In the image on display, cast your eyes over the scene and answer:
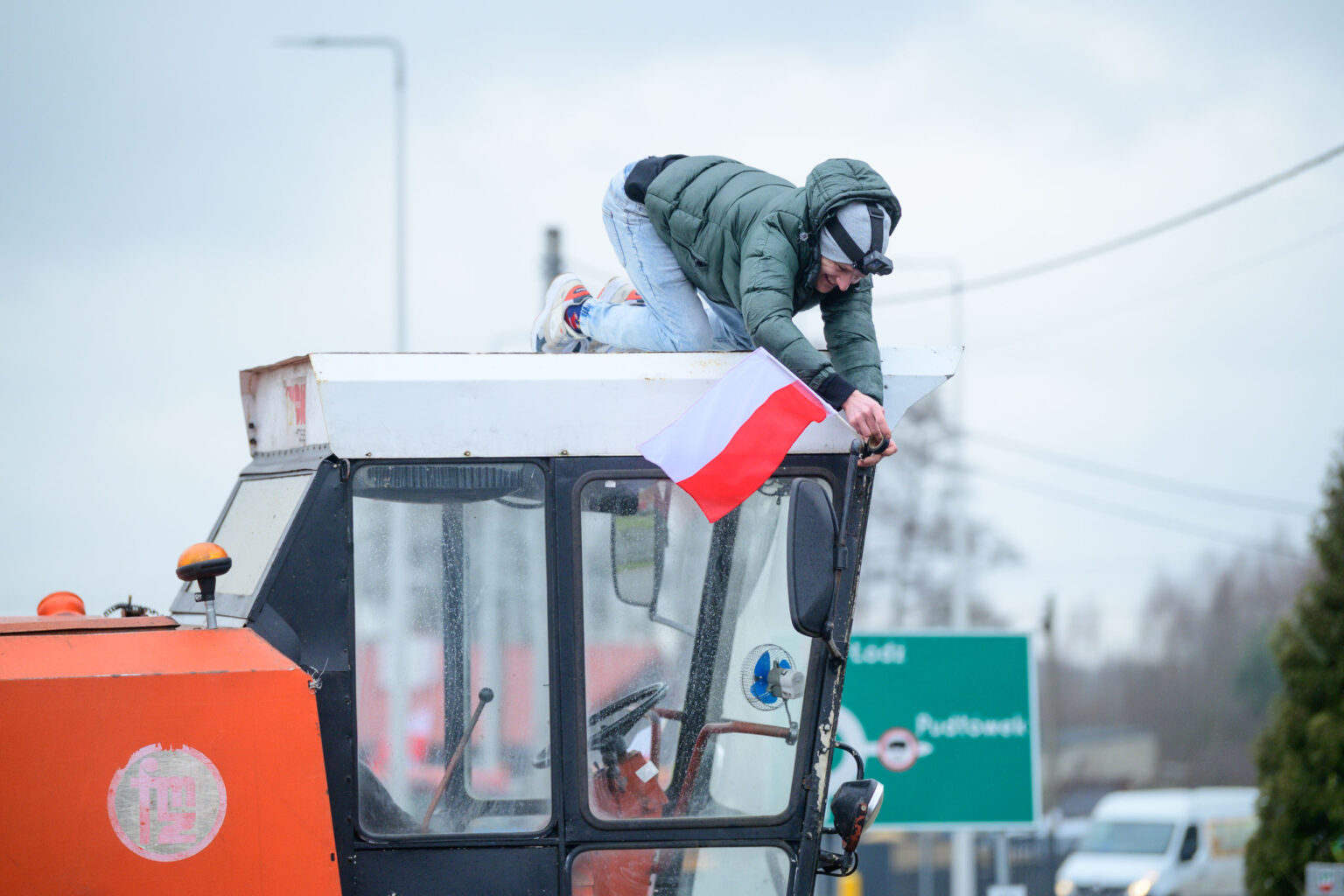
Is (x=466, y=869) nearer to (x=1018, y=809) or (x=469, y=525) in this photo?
(x=469, y=525)

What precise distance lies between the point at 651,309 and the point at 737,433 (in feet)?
2.77

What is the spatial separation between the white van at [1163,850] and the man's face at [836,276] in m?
18.4

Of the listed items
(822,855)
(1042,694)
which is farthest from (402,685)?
(1042,694)

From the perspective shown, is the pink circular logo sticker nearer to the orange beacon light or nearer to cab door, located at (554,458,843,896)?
the orange beacon light

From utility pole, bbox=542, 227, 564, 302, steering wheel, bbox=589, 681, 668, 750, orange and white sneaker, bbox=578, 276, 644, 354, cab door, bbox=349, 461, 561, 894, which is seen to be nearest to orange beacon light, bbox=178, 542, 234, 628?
cab door, bbox=349, 461, 561, 894

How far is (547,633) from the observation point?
10.5ft

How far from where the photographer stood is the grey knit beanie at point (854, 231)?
3400 millimetres

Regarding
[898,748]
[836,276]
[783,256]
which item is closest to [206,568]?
[783,256]

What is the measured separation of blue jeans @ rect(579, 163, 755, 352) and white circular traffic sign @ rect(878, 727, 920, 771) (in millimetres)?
6888

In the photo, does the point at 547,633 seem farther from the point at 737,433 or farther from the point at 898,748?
the point at 898,748

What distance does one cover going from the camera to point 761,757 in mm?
3316

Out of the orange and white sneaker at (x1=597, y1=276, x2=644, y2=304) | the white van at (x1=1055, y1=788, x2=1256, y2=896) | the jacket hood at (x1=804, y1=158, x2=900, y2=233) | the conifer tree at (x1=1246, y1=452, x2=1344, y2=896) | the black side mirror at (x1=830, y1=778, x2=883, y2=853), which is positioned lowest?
the white van at (x1=1055, y1=788, x2=1256, y2=896)

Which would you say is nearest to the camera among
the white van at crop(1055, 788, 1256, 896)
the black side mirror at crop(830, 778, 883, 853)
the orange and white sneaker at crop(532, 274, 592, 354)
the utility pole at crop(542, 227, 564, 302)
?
the black side mirror at crop(830, 778, 883, 853)

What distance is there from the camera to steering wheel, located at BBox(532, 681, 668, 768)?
3211mm
